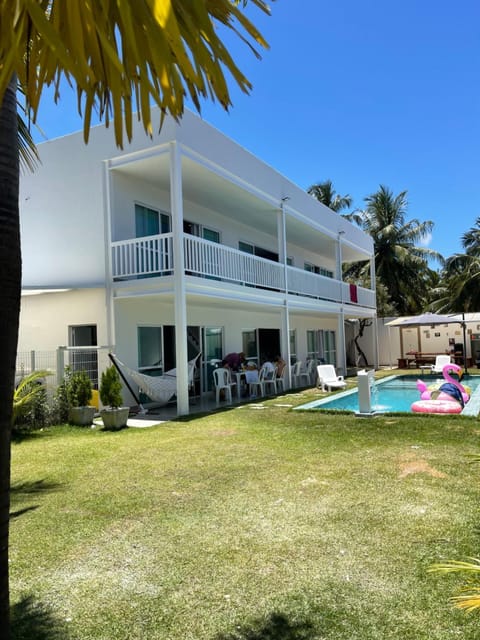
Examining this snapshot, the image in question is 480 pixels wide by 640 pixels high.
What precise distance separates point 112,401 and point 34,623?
6.95m

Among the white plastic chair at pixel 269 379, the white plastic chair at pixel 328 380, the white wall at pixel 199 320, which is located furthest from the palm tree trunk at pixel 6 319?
the white plastic chair at pixel 328 380

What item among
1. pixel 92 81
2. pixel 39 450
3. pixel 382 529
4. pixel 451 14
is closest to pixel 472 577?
pixel 382 529

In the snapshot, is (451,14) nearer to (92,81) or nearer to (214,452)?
(214,452)

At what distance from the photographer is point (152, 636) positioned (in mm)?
2668

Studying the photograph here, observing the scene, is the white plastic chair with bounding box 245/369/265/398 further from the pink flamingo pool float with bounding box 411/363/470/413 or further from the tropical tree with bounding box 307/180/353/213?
the tropical tree with bounding box 307/180/353/213

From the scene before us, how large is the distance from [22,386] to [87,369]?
2.18 meters

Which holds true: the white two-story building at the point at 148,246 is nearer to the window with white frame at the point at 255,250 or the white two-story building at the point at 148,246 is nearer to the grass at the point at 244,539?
the window with white frame at the point at 255,250

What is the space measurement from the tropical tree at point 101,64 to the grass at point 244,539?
1.43 meters

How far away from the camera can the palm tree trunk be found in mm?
1833

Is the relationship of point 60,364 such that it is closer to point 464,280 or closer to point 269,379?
point 269,379

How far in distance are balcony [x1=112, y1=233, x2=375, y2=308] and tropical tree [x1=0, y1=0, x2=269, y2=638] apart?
8.99 meters

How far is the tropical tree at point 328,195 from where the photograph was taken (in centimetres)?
3481

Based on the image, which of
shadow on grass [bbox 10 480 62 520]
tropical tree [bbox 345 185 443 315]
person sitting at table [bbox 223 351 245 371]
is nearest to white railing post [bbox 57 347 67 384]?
shadow on grass [bbox 10 480 62 520]

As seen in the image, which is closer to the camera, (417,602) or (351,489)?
(417,602)
